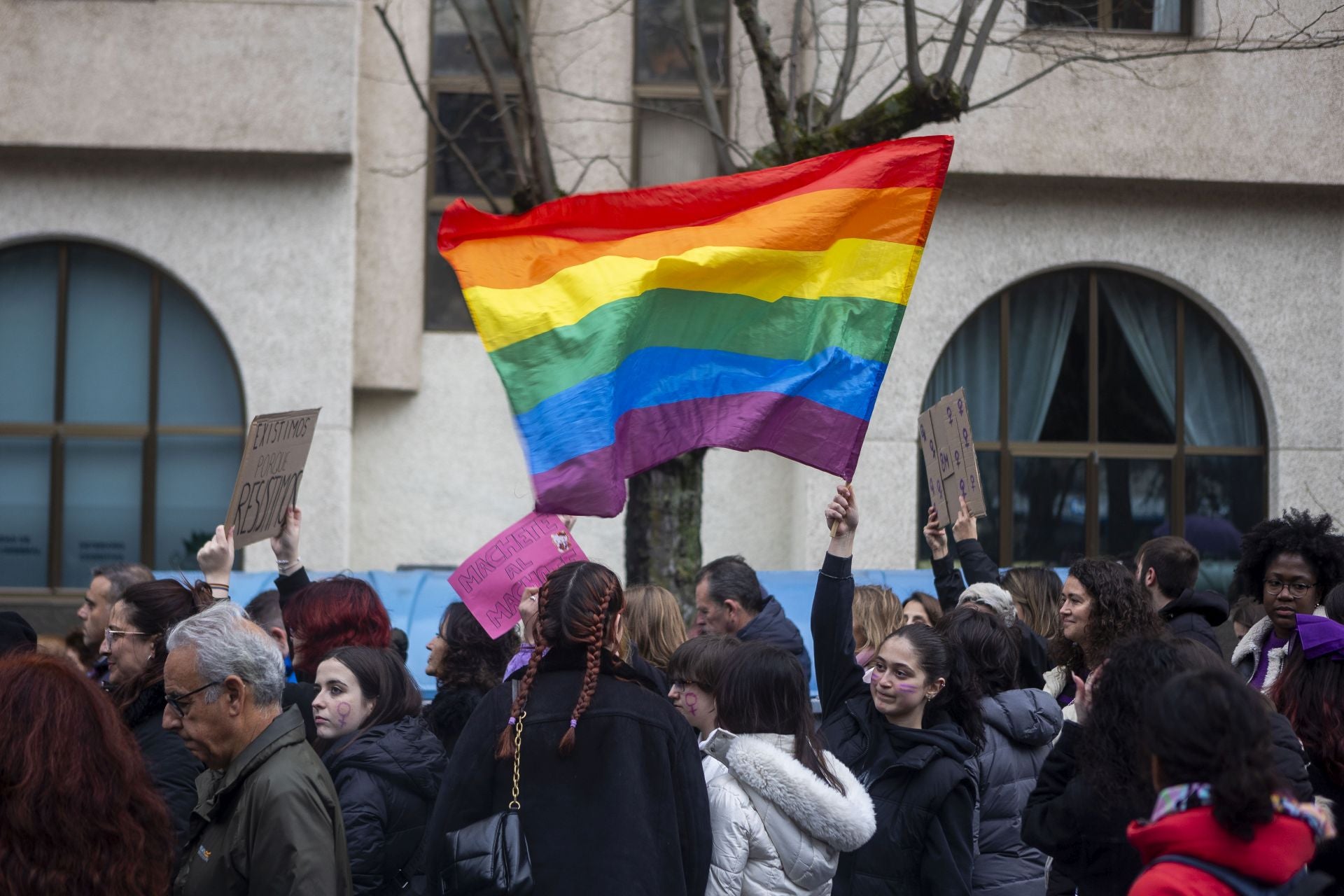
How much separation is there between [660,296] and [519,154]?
389 centimetres

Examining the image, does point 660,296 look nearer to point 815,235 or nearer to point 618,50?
point 815,235

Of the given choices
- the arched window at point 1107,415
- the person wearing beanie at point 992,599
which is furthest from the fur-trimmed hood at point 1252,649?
the arched window at point 1107,415

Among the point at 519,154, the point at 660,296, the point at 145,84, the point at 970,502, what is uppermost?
the point at 145,84

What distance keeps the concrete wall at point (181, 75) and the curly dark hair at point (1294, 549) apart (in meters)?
8.45

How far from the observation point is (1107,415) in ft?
42.9

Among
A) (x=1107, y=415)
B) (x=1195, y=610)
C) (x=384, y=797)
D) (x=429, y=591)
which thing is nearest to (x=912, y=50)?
(x=1195, y=610)

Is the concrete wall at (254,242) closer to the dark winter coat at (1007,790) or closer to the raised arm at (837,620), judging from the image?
the raised arm at (837,620)

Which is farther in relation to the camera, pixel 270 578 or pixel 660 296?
pixel 270 578

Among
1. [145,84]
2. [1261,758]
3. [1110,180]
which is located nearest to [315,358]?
[145,84]

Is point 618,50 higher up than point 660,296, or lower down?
higher up

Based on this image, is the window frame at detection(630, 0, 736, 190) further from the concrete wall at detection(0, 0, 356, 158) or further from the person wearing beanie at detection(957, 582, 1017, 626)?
the person wearing beanie at detection(957, 582, 1017, 626)

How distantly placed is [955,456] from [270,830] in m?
4.16

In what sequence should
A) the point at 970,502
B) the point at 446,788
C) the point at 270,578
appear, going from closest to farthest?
1. the point at 446,788
2. the point at 970,502
3. the point at 270,578

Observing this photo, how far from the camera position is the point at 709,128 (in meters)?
8.89
